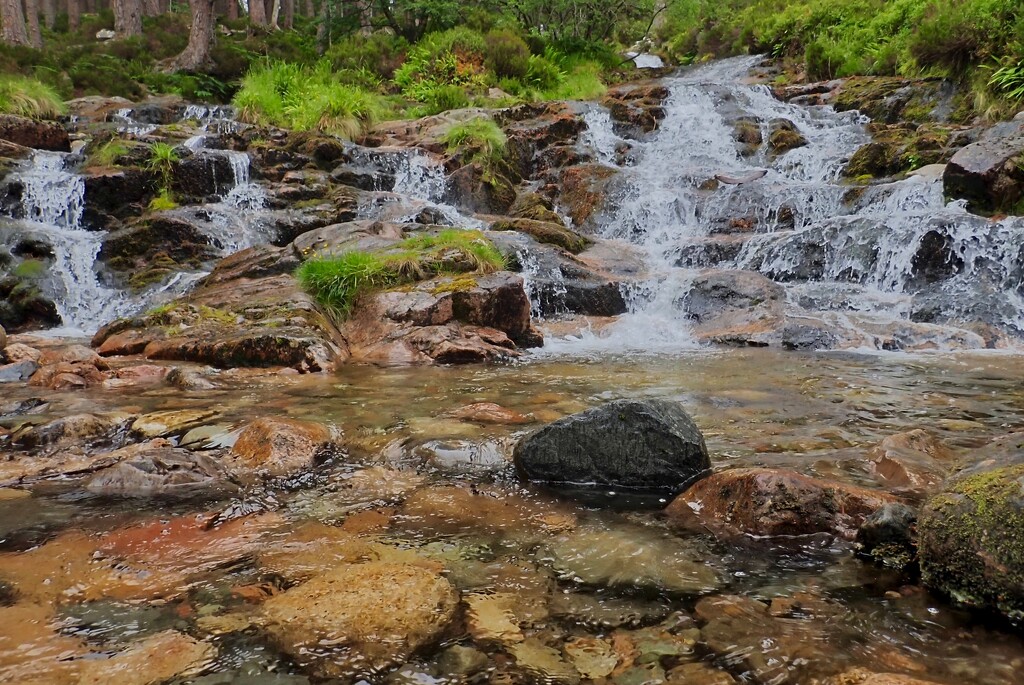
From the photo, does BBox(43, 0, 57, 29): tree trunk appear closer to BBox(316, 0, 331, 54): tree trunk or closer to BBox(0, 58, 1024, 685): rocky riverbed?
BBox(316, 0, 331, 54): tree trunk

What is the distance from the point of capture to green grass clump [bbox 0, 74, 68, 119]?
1406cm

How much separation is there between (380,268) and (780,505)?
6809 mm

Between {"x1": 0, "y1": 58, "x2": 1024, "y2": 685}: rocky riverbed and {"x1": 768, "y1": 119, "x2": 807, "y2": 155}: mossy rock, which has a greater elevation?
{"x1": 768, "y1": 119, "x2": 807, "y2": 155}: mossy rock

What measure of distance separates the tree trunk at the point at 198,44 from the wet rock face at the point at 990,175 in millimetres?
20786

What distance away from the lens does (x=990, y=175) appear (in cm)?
1053

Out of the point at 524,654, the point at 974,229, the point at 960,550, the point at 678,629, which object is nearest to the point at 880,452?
the point at 960,550

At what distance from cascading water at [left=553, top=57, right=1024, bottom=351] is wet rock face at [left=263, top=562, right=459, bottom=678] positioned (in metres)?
6.32

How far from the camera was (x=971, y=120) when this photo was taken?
45.9 feet

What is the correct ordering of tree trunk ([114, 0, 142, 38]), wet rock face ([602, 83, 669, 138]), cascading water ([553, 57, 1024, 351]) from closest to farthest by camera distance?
cascading water ([553, 57, 1024, 351]) < wet rock face ([602, 83, 669, 138]) < tree trunk ([114, 0, 142, 38])

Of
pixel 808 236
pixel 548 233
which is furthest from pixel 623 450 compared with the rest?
pixel 808 236

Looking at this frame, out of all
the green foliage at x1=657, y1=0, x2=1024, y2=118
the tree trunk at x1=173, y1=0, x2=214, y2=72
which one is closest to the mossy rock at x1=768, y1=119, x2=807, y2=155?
the green foliage at x1=657, y1=0, x2=1024, y2=118

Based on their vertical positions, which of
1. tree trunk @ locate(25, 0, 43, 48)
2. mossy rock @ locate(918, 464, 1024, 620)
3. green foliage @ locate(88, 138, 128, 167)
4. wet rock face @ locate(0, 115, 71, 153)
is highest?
tree trunk @ locate(25, 0, 43, 48)

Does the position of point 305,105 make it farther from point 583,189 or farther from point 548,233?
point 548,233

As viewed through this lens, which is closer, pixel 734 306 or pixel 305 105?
pixel 734 306
